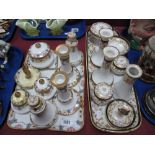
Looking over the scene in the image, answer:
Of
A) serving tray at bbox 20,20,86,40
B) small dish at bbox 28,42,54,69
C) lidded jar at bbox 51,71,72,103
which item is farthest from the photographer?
serving tray at bbox 20,20,86,40

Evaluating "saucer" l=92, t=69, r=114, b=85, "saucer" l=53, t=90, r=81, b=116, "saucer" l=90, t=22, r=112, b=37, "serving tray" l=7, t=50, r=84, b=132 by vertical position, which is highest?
"saucer" l=90, t=22, r=112, b=37

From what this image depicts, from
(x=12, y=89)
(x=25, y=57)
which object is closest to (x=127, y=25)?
(x=25, y=57)

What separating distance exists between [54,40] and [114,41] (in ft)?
1.03

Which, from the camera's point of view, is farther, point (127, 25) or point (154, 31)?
point (127, 25)

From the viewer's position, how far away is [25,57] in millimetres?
1015

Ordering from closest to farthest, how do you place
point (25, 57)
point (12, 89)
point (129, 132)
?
point (129, 132) < point (12, 89) < point (25, 57)

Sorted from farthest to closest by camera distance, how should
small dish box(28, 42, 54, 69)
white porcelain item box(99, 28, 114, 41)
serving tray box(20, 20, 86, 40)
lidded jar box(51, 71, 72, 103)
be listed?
serving tray box(20, 20, 86, 40) → small dish box(28, 42, 54, 69) → white porcelain item box(99, 28, 114, 41) → lidded jar box(51, 71, 72, 103)

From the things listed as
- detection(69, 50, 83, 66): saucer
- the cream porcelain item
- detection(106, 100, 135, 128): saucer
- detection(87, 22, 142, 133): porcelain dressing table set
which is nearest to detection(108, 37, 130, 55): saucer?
detection(87, 22, 142, 133): porcelain dressing table set

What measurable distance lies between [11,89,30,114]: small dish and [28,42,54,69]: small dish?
163 mm

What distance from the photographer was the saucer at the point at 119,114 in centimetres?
77

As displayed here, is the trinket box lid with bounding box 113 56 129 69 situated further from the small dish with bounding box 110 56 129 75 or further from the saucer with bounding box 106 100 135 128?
the saucer with bounding box 106 100 135 128

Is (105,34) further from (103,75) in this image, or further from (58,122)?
(58,122)

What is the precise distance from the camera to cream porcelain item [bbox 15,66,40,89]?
0.88m

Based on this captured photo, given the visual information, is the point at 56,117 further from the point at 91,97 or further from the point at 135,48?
the point at 135,48
